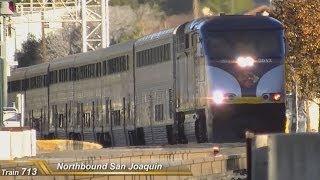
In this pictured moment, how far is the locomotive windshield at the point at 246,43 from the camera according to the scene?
107ft

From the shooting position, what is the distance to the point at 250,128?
32.3 meters

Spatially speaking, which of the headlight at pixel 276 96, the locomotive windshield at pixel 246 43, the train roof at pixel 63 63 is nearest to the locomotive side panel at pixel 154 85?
the locomotive windshield at pixel 246 43

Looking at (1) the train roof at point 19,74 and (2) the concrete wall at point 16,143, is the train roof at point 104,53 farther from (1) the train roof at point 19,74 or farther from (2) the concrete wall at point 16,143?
(2) the concrete wall at point 16,143

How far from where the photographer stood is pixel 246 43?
33031 millimetres

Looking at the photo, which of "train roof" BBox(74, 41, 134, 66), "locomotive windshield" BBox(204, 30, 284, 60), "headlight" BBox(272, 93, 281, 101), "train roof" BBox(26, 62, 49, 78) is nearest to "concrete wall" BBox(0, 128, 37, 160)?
"locomotive windshield" BBox(204, 30, 284, 60)

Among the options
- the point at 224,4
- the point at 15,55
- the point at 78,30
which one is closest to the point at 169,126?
the point at 15,55

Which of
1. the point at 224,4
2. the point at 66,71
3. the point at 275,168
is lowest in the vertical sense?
the point at 275,168

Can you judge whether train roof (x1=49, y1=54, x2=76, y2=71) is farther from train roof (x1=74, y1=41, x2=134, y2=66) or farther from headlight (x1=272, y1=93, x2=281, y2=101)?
headlight (x1=272, y1=93, x2=281, y2=101)

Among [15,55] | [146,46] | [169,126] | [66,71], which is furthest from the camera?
[15,55]

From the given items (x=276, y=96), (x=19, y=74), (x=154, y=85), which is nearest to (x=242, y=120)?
(x=276, y=96)

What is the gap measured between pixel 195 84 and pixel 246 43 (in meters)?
1.75

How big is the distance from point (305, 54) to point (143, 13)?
60.9 meters

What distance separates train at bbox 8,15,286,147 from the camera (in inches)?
1272

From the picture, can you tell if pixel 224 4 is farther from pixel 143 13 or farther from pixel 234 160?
pixel 234 160
